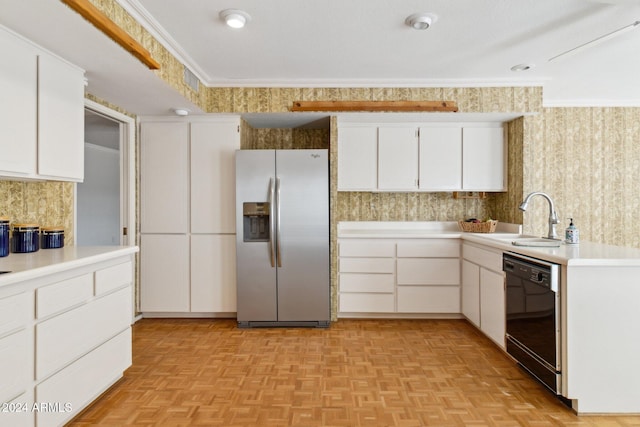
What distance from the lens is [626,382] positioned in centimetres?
202

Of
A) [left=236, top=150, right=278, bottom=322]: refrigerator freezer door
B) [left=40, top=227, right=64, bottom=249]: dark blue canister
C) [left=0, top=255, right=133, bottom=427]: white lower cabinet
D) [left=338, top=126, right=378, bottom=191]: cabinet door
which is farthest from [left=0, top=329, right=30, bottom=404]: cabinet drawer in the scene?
[left=338, top=126, right=378, bottom=191]: cabinet door

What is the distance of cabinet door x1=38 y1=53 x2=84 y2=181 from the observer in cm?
207

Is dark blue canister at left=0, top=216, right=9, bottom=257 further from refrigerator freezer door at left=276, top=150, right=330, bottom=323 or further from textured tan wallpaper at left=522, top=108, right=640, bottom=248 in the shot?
textured tan wallpaper at left=522, top=108, right=640, bottom=248

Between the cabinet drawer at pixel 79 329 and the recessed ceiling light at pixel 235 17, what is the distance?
1877mm

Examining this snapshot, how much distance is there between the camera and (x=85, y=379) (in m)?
2.00

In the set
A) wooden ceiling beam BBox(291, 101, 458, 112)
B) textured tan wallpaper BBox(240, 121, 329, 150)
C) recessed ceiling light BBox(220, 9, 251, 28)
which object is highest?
recessed ceiling light BBox(220, 9, 251, 28)

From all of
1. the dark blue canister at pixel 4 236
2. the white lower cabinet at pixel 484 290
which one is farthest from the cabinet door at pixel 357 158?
the dark blue canister at pixel 4 236

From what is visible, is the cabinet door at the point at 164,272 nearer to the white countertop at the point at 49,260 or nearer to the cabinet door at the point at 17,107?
the white countertop at the point at 49,260

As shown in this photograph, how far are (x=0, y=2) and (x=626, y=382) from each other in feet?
12.1

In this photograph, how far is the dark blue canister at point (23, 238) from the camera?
215cm

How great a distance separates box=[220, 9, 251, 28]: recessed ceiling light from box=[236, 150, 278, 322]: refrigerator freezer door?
4.34ft

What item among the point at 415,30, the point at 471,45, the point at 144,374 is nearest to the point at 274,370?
the point at 144,374

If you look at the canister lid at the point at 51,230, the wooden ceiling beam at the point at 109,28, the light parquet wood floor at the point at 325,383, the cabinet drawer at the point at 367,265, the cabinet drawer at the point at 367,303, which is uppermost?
the wooden ceiling beam at the point at 109,28

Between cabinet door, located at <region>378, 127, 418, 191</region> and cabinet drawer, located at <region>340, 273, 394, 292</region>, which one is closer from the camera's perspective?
cabinet drawer, located at <region>340, 273, 394, 292</region>
